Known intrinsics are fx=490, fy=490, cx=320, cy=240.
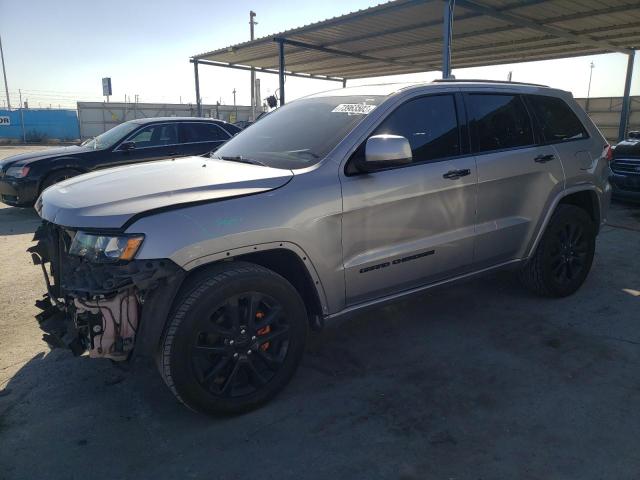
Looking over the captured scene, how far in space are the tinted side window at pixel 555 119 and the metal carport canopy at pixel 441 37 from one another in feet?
15.5

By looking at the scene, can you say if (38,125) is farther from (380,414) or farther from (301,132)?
(380,414)

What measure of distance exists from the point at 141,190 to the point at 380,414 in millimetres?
1844

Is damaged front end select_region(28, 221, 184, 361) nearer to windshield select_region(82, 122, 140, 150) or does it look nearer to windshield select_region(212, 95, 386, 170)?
windshield select_region(212, 95, 386, 170)

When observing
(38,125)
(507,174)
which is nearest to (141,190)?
(507,174)

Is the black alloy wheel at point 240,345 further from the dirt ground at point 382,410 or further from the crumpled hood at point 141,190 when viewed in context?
the crumpled hood at point 141,190

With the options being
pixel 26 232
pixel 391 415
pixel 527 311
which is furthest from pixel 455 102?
pixel 26 232

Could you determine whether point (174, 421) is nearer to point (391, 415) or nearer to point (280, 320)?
point (280, 320)

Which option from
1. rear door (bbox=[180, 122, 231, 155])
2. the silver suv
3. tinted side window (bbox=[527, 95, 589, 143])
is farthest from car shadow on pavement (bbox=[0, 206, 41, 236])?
tinted side window (bbox=[527, 95, 589, 143])

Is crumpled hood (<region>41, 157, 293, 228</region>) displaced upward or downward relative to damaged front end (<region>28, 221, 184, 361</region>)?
upward

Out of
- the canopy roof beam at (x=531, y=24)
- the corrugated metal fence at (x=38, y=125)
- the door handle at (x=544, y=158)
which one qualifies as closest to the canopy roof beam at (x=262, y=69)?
the canopy roof beam at (x=531, y=24)

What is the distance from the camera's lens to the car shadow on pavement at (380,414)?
2.41m

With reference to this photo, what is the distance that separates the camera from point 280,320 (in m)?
2.83

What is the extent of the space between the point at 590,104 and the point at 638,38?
11.8m

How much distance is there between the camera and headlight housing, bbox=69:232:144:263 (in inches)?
93.5
